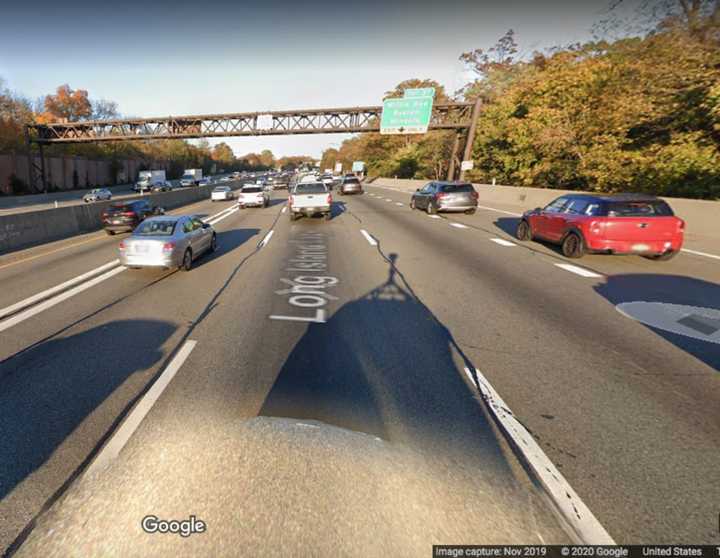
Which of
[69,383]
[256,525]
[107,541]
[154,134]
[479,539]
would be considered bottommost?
[69,383]

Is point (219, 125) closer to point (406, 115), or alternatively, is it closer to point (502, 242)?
point (406, 115)

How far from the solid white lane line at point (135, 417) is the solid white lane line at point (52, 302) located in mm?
3570

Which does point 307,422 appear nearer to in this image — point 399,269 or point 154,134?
point 399,269

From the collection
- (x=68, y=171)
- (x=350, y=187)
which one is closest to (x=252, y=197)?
(x=350, y=187)

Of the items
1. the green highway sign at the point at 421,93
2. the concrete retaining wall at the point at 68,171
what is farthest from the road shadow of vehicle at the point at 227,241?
the concrete retaining wall at the point at 68,171

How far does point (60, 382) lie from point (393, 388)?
12.6 feet

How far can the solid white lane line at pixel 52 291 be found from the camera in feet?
19.8

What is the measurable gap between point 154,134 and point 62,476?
4478 cm

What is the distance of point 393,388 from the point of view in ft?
11.7

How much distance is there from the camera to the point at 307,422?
10.0ft

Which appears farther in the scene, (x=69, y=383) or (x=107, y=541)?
(x=69, y=383)

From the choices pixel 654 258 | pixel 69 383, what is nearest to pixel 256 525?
pixel 69 383

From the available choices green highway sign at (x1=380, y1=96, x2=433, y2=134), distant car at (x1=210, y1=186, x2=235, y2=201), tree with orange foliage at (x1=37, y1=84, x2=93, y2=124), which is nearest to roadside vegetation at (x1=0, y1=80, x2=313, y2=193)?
tree with orange foliage at (x1=37, y1=84, x2=93, y2=124)

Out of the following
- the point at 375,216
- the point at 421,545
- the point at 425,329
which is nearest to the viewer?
the point at 421,545
